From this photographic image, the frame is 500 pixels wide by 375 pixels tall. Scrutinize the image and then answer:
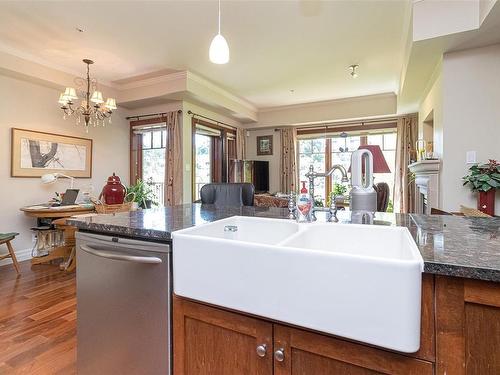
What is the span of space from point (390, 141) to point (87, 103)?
217 inches

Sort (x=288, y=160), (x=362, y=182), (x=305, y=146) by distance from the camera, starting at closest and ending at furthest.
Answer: (x=362, y=182)
(x=288, y=160)
(x=305, y=146)

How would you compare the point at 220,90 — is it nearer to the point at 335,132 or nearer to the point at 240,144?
the point at 240,144

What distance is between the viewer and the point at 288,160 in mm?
6320

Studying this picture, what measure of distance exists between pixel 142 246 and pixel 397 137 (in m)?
5.64

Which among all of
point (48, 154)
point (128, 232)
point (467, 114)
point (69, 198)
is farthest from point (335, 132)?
point (128, 232)

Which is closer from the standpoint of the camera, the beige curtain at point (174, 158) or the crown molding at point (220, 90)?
the crown molding at point (220, 90)

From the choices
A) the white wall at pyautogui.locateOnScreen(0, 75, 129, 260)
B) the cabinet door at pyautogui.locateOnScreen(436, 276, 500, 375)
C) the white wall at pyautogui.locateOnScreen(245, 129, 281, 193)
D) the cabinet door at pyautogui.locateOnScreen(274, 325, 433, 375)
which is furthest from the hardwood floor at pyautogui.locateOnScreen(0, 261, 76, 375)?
the white wall at pyautogui.locateOnScreen(245, 129, 281, 193)

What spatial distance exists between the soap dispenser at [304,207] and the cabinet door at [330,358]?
0.54 meters

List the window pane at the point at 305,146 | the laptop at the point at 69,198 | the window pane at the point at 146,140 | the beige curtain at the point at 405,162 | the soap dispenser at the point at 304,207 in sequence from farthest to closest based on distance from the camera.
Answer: the window pane at the point at 305,146 → the beige curtain at the point at 405,162 → the window pane at the point at 146,140 → the laptop at the point at 69,198 → the soap dispenser at the point at 304,207

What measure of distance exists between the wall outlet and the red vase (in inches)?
12.9

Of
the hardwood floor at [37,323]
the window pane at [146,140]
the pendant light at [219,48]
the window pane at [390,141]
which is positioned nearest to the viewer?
the hardwood floor at [37,323]

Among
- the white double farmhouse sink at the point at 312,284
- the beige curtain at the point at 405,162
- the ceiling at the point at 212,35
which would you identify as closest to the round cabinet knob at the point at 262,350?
the white double farmhouse sink at the point at 312,284

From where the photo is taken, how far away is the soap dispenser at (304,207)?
1215 millimetres

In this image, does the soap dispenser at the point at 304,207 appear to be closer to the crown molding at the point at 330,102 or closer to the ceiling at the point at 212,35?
the ceiling at the point at 212,35
